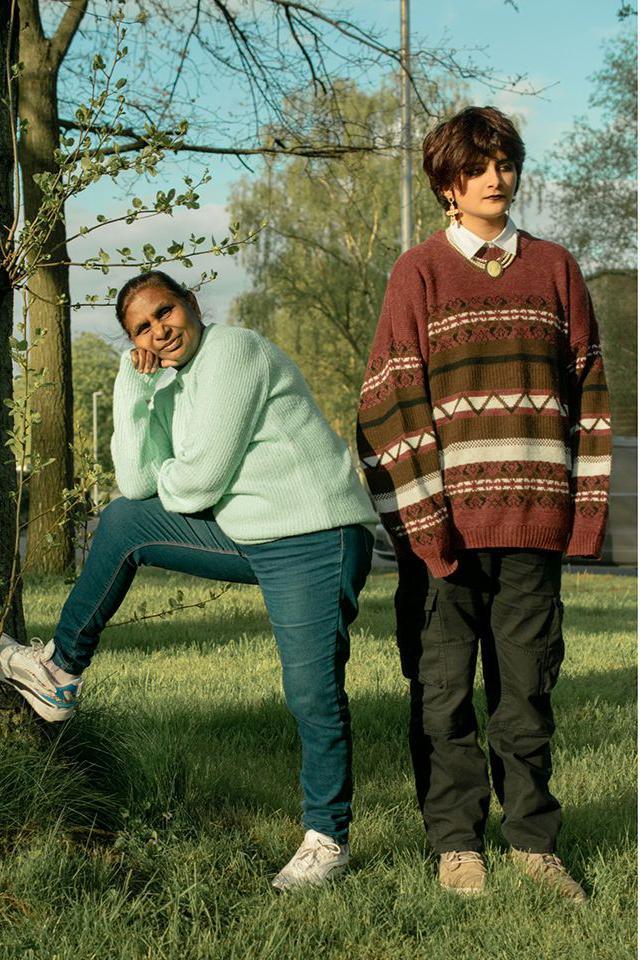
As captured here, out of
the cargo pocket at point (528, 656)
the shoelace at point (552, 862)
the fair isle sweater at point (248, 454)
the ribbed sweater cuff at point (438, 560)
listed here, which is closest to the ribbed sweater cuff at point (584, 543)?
the cargo pocket at point (528, 656)

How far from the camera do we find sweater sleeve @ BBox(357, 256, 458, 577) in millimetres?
3148

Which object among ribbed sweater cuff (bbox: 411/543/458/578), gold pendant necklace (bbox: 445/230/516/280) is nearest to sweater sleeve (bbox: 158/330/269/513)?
ribbed sweater cuff (bbox: 411/543/458/578)

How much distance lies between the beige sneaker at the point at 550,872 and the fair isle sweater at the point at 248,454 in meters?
1.07

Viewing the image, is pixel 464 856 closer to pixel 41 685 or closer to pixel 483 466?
pixel 483 466

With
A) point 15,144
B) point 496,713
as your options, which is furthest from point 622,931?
point 15,144

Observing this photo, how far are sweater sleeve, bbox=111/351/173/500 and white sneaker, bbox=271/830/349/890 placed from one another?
108 centimetres

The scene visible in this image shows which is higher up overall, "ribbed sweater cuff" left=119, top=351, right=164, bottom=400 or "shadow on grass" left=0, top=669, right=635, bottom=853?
"ribbed sweater cuff" left=119, top=351, right=164, bottom=400

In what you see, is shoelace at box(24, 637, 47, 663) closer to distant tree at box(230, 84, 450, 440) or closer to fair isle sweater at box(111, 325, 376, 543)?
fair isle sweater at box(111, 325, 376, 543)

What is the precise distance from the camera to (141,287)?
3164 millimetres

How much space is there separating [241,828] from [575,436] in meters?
1.59

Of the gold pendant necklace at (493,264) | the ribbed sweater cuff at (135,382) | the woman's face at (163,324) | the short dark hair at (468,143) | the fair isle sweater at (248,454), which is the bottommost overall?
the fair isle sweater at (248,454)

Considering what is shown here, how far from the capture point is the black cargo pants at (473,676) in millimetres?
3254

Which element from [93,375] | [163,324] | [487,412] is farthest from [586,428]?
[93,375]

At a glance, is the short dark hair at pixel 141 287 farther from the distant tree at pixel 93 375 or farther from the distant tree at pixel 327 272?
the distant tree at pixel 93 375
